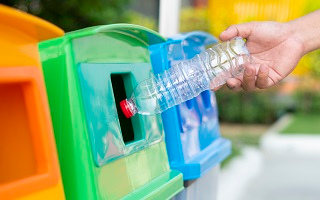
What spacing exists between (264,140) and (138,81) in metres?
6.68

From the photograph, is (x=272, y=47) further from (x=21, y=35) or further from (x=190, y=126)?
(x=21, y=35)

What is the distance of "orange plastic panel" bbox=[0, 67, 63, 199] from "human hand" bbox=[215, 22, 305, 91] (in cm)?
87

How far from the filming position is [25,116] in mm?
1036

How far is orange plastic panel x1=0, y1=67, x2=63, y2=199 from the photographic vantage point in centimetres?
100

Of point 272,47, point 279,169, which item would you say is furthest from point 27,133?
point 279,169

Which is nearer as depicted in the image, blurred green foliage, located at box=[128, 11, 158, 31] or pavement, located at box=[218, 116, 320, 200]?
pavement, located at box=[218, 116, 320, 200]

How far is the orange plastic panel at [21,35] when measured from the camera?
93cm

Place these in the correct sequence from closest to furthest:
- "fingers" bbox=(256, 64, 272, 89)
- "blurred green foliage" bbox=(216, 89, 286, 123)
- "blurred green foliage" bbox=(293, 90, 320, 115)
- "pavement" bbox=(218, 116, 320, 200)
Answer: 1. "fingers" bbox=(256, 64, 272, 89)
2. "pavement" bbox=(218, 116, 320, 200)
3. "blurred green foliage" bbox=(293, 90, 320, 115)
4. "blurred green foliage" bbox=(216, 89, 286, 123)

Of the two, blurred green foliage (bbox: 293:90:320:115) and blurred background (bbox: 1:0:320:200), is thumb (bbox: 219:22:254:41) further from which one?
blurred green foliage (bbox: 293:90:320:115)

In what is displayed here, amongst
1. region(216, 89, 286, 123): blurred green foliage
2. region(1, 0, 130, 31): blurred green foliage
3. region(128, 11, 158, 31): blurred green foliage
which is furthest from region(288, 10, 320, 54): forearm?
region(216, 89, 286, 123): blurred green foliage

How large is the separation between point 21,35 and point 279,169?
6.88m

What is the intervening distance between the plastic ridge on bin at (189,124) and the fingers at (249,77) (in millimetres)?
182

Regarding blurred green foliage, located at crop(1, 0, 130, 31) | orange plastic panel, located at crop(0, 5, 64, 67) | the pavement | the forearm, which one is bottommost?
the pavement

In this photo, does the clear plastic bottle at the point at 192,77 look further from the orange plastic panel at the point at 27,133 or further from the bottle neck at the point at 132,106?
the orange plastic panel at the point at 27,133
